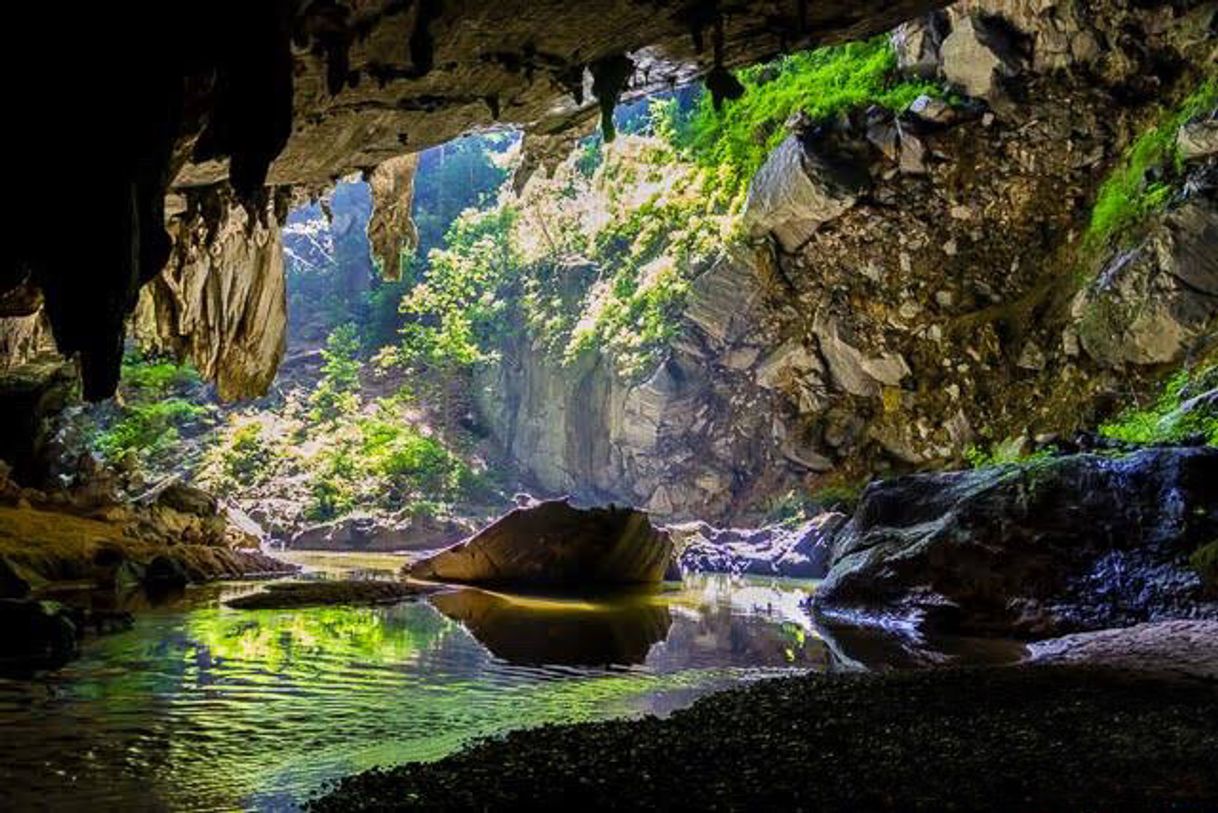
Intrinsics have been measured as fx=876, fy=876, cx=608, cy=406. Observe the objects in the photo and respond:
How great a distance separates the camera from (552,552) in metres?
14.5

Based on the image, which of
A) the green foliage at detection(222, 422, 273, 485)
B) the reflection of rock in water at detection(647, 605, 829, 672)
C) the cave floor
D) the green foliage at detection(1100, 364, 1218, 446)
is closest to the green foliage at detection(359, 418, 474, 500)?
the green foliage at detection(222, 422, 273, 485)

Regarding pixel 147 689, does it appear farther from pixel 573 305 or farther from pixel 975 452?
pixel 573 305

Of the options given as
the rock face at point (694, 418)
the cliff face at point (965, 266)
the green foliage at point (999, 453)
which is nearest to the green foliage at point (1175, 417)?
the cliff face at point (965, 266)

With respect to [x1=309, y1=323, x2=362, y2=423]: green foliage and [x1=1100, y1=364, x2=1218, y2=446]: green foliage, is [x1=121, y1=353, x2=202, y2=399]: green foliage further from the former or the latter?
[x1=1100, y1=364, x2=1218, y2=446]: green foliage

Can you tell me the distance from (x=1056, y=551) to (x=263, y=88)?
8.55m

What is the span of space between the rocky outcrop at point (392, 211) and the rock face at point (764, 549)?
31.1 feet

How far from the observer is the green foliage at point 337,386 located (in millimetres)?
33844

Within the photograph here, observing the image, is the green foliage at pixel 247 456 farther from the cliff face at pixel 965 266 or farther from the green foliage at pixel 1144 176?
the green foliage at pixel 1144 176

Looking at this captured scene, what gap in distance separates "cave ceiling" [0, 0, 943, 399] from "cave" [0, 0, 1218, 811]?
0.03m

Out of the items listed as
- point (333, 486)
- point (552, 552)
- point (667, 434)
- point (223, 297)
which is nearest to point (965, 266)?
point (667, 434)

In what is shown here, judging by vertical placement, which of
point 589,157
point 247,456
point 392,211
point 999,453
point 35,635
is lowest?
point 35,635

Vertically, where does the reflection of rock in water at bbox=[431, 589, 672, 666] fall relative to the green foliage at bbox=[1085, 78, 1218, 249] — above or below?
below

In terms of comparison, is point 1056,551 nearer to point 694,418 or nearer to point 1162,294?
point 1162,294

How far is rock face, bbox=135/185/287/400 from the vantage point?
35.2ft
